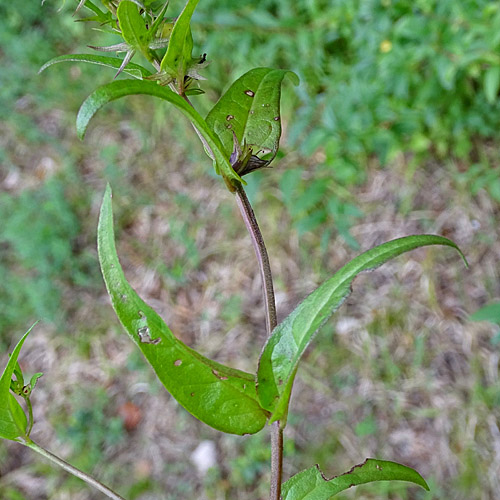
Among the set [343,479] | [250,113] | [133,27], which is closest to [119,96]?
[133,27]

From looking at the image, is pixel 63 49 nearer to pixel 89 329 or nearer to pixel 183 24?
pixel 89 329

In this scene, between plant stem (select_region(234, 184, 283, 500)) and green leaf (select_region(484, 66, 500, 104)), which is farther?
green leaf (select_region(484, 66, 500, 104))

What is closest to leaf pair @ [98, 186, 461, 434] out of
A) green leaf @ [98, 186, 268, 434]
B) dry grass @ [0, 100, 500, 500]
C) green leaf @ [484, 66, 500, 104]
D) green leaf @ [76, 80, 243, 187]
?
green leaf @ [98, 186, 268, 434]

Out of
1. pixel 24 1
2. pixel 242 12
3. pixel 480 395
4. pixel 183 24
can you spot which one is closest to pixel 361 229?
pixel 480 395

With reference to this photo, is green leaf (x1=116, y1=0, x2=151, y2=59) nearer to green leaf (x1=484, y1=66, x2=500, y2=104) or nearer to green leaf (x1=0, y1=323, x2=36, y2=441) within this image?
green leaf (x1=0, y1=323, x2=36, y2=441)

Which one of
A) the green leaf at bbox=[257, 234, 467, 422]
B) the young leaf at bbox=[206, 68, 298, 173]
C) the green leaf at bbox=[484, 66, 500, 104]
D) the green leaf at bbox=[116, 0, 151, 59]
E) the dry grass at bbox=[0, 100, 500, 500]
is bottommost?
the dry grass at bbox=[0, 100, 500, 500]

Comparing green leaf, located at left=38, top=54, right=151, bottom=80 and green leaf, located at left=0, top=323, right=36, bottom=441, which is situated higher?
green leaf, located at left=38, top=54, right=151, bottom=80

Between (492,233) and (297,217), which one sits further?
(297,217)
